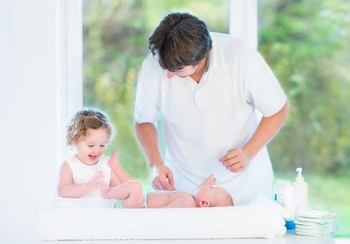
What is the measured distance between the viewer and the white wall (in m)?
3.58

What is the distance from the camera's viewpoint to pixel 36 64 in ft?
11.8

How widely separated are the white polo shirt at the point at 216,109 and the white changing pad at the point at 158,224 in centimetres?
57

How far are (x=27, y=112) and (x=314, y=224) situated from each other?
1629mm

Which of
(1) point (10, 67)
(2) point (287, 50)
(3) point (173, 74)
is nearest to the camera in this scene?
(3) point (173, 74)

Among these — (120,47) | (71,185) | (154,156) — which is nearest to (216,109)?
(154,156)

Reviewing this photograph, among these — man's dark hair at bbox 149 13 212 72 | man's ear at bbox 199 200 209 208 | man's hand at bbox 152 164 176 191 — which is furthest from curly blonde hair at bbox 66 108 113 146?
man's ear at bbox 199 200 209 208

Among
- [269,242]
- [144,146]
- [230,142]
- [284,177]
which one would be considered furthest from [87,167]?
[284,177]

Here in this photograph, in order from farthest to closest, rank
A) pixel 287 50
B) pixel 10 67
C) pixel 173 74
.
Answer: pixel 287 50 < pixel 10 67 < pixel 173 74

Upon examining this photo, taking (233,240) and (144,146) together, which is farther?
(144,146)

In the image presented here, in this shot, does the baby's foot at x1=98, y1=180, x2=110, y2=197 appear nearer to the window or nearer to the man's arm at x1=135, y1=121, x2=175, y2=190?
the man's arm at x1=135, y1=121, x2=175, y2=190

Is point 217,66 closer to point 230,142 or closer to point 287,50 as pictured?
point 230,142

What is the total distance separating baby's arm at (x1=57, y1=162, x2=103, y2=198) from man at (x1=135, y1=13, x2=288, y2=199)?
0.98ft

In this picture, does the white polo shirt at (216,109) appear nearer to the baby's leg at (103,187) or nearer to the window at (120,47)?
the baby's leg at (103,187)

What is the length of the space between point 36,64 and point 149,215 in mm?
1398
